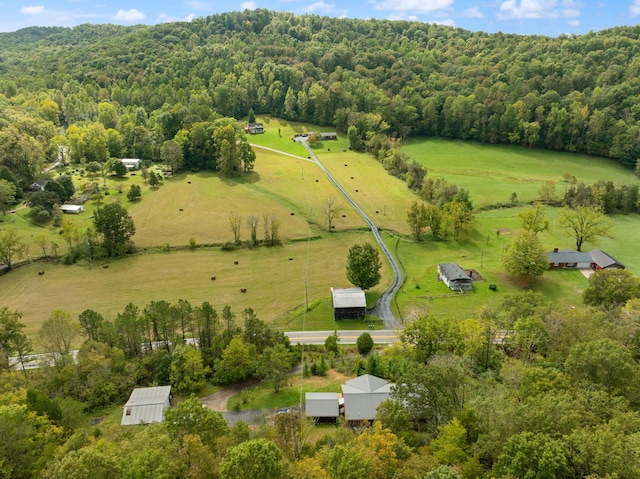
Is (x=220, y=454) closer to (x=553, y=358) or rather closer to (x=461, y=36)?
(x=553, y=358)

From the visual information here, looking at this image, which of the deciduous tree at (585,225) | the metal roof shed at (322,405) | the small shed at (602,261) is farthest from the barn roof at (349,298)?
the deciduous tree at (585,225)

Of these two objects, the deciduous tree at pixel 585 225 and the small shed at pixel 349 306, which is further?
the deciduous tree at pixel 585 225

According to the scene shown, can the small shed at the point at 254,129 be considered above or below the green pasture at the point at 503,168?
above

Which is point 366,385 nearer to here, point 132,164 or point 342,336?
point 342,336

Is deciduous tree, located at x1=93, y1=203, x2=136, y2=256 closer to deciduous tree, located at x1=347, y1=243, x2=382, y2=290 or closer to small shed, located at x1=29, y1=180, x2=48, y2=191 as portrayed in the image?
small shed, located at x1=29, y1=180, x2=48, y2=191

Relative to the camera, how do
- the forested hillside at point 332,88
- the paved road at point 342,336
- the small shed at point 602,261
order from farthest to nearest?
1. the forested hillside at point 332,88
2. the small shed at point 602,261
3. the paved road at point 342,336

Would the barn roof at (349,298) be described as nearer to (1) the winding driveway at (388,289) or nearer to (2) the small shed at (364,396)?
(1) the winding driveway at (388,289)

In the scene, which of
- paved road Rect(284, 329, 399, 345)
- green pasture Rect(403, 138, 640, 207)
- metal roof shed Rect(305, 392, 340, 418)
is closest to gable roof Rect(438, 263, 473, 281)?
paved road Rect(284, 329, 399, 345)

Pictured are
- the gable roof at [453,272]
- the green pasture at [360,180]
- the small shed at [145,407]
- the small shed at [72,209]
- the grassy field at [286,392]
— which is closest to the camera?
the small shed at [145,407]
